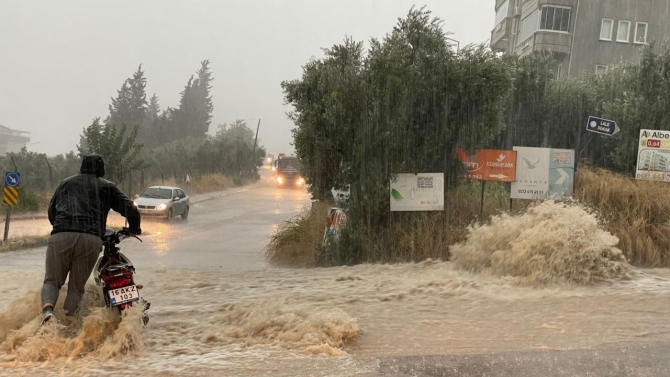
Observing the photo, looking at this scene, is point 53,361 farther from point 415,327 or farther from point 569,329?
point 569,329

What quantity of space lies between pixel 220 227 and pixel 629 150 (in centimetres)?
1326

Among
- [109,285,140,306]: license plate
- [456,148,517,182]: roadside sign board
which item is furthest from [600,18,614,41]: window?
[109,285,140,306]: license plate

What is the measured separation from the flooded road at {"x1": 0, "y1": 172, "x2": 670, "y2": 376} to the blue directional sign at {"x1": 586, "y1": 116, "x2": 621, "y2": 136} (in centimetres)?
404

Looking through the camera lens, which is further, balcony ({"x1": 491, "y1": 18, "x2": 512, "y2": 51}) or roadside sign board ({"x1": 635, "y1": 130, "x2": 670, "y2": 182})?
balcony ({"x1": 491, "y1": 18, "x2": 512, "y2": 51})

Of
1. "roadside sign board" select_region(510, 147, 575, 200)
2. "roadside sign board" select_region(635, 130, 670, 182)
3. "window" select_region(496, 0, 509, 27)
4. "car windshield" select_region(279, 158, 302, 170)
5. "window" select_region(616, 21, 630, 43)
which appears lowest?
"car windshield" select_region(279, 158, 302, 170)

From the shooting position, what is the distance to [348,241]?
11914mm

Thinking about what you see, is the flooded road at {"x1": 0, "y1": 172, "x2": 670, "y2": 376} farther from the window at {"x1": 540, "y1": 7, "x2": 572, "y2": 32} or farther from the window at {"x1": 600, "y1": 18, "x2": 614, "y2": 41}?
the window at {"x1": 600, "y1": 18, "x2": 614, "y2": 41}

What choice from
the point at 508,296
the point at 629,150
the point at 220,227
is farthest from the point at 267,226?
the point at 508,296

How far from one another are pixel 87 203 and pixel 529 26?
33.3 meters

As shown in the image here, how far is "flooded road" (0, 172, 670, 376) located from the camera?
5.22 m

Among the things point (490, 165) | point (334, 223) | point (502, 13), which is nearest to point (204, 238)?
point (334, 223)

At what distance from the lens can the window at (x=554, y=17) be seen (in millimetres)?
34188

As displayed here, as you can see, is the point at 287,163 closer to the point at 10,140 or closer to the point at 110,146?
the point at 110,146

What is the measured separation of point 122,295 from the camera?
5984 mm
